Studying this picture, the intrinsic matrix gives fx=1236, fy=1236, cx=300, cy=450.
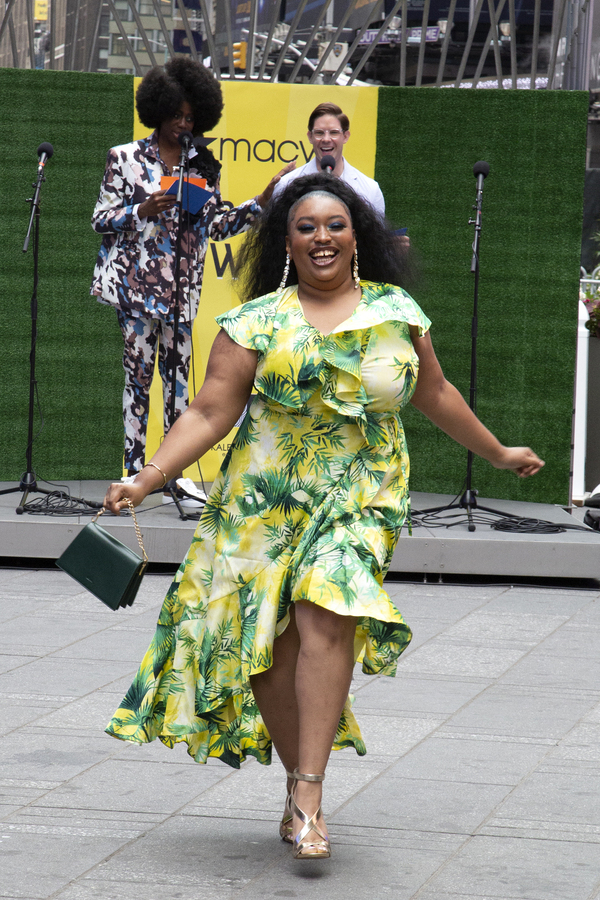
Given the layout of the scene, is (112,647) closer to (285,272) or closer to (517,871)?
(285,272)

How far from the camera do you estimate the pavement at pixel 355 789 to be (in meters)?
2.87

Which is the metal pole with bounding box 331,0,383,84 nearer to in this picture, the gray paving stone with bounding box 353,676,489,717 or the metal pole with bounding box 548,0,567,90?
the metal pole with bounding box 548,0,567,90

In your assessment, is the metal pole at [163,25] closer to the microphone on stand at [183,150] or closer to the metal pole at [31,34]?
the metal pole at [31,34]

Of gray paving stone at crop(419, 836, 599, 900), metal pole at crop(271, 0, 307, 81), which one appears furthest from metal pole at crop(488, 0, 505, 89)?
gray paving stone at crop(419, 836, 599, 900)

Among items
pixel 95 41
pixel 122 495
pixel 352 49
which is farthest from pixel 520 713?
pixel 95 41

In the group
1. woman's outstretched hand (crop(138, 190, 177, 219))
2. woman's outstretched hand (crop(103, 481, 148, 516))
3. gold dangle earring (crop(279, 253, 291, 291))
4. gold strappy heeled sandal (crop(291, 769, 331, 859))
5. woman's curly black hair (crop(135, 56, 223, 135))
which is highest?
woman's curly black hair (crop(135, 56, 223, 135))

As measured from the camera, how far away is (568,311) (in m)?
7.77

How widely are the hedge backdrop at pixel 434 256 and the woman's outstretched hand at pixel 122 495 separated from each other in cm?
496

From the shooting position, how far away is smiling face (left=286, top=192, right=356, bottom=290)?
3.20m

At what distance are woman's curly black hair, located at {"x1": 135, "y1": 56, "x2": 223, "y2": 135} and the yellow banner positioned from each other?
2.95 feet

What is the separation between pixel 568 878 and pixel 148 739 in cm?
107

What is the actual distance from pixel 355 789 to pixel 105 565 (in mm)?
1067

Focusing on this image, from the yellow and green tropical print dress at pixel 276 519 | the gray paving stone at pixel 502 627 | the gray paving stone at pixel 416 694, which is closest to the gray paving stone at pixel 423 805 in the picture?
the yellow and green tropical print dress at pixel 276 519

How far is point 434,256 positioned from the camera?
7.96m
